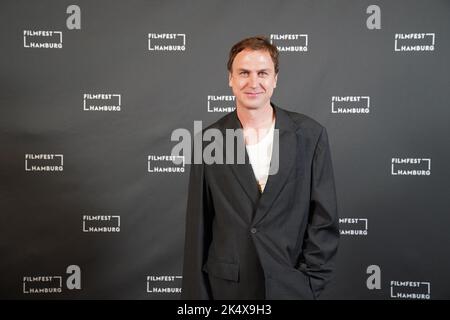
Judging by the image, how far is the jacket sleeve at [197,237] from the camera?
183cm

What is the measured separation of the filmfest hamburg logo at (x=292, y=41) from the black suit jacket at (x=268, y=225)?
128 centimetres

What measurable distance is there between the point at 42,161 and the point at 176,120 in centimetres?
90

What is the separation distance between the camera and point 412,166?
303 centimetres

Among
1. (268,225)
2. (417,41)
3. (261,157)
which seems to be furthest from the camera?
(417,41)

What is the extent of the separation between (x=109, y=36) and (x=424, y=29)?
6.58 ft

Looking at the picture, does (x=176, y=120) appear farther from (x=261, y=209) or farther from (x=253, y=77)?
(x=261, y=209)

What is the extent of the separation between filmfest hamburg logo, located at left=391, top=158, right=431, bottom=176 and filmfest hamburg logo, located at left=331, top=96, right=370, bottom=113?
0.39 meters

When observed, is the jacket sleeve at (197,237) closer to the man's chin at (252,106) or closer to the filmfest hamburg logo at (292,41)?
the man's chin at (252,106)

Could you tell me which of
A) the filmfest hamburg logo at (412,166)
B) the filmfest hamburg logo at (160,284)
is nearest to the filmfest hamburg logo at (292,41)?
the filmfest hamburg logo at (412,166)

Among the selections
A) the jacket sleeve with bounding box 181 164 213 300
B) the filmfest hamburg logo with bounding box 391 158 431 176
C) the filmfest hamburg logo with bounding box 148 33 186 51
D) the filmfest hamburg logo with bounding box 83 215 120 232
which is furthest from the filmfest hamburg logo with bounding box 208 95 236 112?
the jacket sleeve with bounding box 181 164 213 300

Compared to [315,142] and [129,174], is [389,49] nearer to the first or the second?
[315,142]

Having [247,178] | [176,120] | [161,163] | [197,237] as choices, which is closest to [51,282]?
[161,163]

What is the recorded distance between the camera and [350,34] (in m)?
3.03
